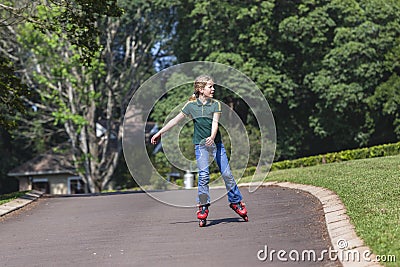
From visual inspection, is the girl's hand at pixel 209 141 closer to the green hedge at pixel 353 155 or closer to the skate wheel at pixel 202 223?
the skate wheel at pixel 202 223

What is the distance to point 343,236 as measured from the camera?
761cm

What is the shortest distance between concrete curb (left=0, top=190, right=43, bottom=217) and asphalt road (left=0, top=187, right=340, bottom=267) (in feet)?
1.45

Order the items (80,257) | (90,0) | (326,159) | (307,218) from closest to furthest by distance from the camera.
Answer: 1. (80,257)
2. (307,218)
3. (90,0)
4. (326,159)

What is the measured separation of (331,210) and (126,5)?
3157 centimetres

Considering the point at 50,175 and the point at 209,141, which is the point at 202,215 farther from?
the point at 50,175

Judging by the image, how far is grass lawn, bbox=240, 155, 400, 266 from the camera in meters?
7.02

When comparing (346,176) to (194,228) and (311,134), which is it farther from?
(311,134)

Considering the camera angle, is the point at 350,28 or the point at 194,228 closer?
the point at 194,228

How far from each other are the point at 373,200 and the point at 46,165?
3998 cm

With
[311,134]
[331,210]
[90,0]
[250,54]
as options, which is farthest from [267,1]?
[331,210]

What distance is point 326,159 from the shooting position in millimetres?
26828

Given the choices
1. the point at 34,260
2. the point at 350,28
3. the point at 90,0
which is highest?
the point at 350,28

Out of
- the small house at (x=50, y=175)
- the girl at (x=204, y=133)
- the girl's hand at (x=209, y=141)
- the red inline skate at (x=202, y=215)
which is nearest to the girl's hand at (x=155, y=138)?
the girl at (x=204, y=133)

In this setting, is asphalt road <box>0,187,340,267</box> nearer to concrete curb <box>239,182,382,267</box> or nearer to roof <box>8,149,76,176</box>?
concrete curb <box>239,182,382,267</box>
